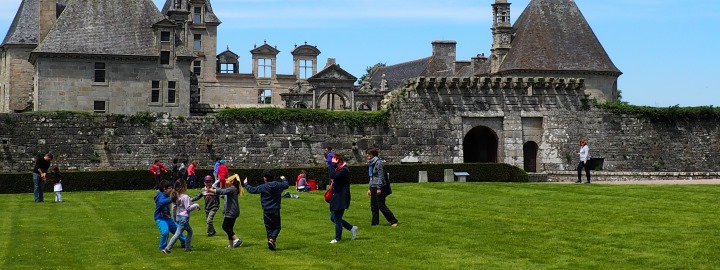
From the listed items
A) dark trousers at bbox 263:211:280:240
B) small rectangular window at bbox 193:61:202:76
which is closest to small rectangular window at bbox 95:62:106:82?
small rectangular window at bbox 193:61:202:76

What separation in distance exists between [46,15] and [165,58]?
701 cm

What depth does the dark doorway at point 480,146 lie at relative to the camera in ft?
172

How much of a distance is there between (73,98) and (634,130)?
28513 millimetres

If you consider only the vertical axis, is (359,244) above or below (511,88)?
below

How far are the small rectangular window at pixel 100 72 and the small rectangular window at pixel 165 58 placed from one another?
307cm

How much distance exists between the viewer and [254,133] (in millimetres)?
48031

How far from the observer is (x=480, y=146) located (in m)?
53.5

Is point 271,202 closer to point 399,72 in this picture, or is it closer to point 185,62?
point 185,62

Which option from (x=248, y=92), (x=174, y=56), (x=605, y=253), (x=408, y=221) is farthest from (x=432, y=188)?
(x=248, y=92)

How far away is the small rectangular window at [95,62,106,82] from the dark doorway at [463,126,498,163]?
19573mm

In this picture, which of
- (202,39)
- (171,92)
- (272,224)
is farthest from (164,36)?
(272,224)

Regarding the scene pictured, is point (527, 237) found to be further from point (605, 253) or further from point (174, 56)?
point (174, 56)

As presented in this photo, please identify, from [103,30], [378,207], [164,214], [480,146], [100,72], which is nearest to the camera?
[164,214]

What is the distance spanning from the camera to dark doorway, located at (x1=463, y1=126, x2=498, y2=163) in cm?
5250
